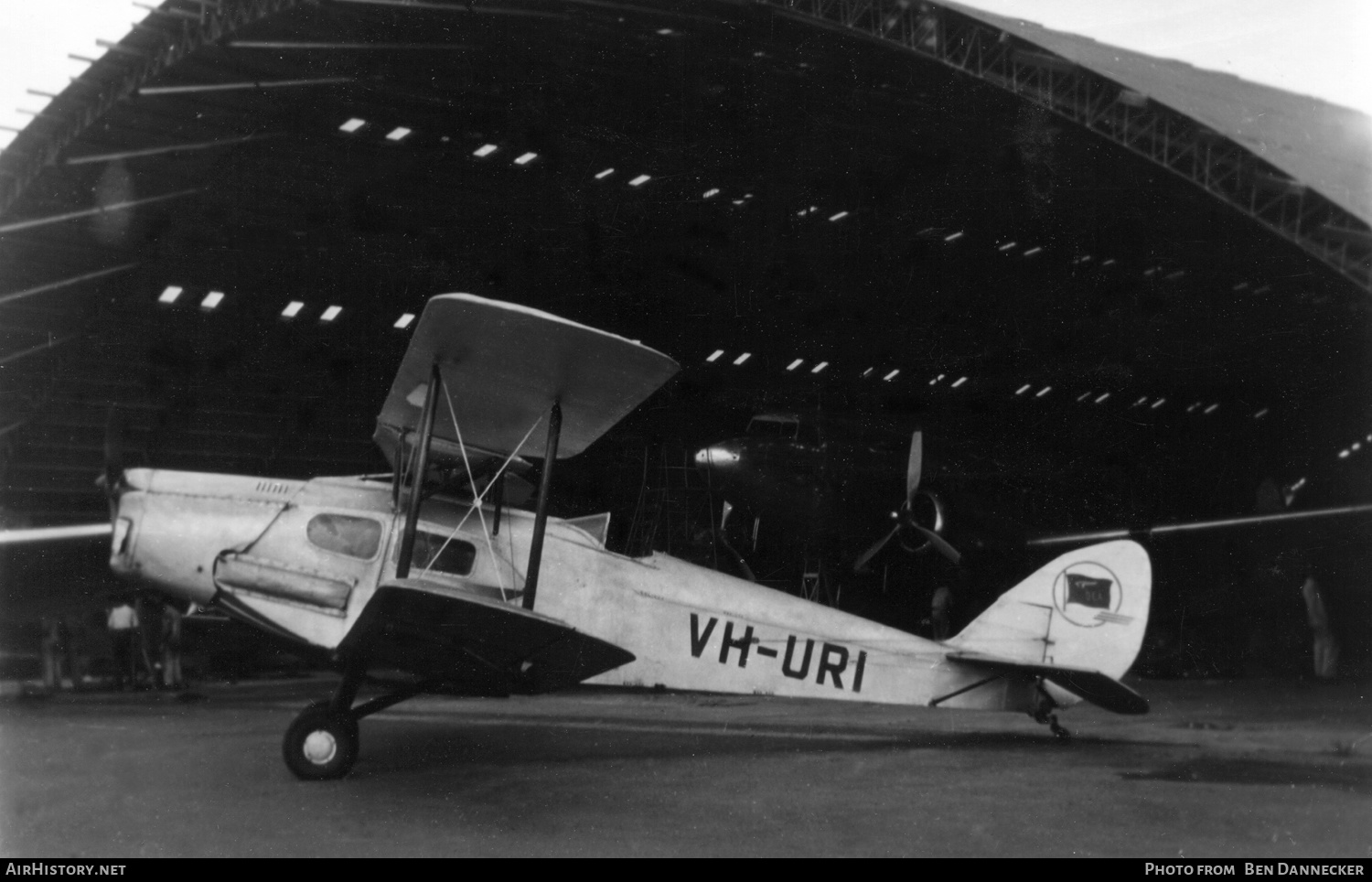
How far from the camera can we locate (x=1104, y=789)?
6.54m

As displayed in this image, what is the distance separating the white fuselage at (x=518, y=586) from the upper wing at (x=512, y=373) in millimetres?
631

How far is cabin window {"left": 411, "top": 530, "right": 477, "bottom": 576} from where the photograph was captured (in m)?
7.12

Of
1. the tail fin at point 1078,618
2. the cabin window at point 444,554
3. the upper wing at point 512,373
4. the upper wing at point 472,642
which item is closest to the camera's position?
the upper wing at point 472,642

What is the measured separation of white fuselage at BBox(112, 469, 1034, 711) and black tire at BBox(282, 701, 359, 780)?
511 mm

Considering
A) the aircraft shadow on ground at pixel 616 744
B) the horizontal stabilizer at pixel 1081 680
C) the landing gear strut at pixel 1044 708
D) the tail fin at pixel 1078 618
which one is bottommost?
the aircraft shadow on ground at pixel 616 744

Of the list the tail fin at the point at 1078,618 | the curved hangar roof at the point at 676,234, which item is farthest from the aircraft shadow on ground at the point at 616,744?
the curved hangar roof at the point at 676,234

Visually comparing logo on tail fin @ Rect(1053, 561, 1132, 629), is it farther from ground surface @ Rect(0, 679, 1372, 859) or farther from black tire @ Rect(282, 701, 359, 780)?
black tire @ Rect(282, 701, 359, 780)

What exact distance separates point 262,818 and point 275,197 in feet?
38.6

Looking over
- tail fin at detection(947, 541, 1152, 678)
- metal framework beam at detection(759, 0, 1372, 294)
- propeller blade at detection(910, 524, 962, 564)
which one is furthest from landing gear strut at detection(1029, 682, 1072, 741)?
metal framework beam at detection(759, 0, 1372, 294)

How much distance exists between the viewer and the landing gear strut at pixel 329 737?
655 cm

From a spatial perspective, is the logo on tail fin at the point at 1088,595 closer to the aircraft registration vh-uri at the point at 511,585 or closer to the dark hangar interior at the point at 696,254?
the aircraft registration vh-uri at the point at 511,585

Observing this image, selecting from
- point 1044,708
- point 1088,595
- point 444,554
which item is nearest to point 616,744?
point 444,554

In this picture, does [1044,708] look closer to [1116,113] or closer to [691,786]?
[691,786]

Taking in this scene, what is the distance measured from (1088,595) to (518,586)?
4987 millimetres
